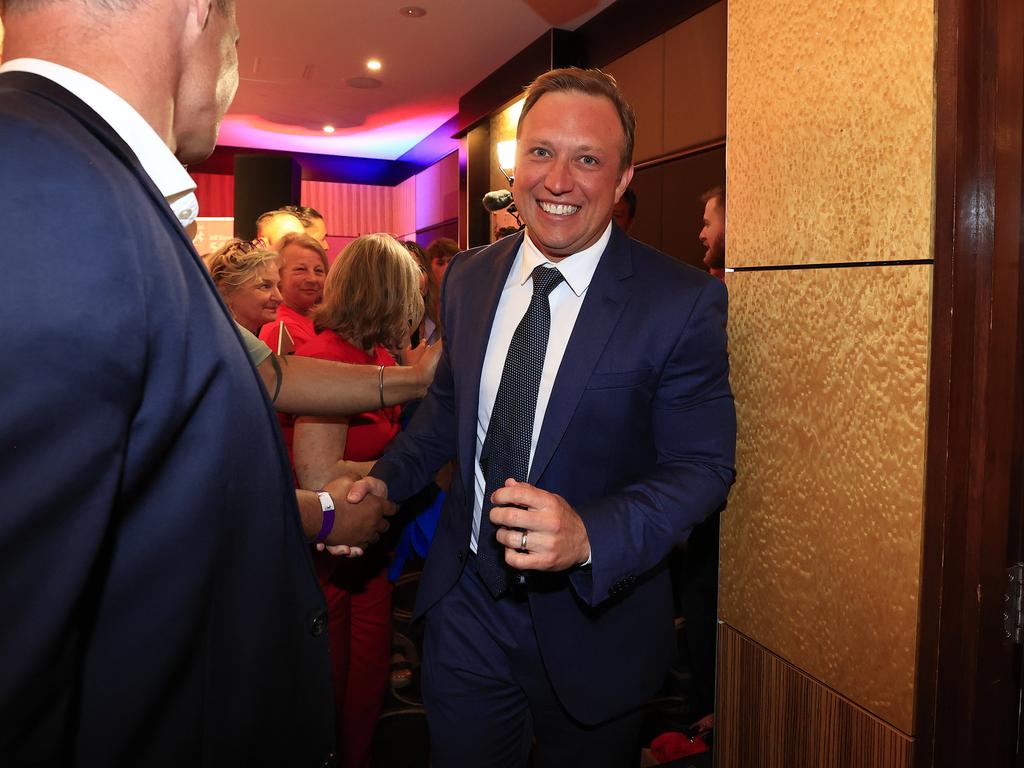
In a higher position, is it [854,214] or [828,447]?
[854,214]

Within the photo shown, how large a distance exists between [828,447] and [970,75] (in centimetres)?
59

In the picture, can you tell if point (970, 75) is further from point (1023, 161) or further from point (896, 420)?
point (896, 420)

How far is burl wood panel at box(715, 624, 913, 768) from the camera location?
46.4 inches

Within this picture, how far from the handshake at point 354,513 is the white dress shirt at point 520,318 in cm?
26

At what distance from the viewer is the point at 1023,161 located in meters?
1.05

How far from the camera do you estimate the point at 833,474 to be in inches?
48.3

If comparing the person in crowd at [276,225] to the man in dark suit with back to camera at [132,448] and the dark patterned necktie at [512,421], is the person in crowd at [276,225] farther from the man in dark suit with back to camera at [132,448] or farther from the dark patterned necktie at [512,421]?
the man in dark suit with back to camera at [132,448]

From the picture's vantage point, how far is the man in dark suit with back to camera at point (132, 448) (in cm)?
54

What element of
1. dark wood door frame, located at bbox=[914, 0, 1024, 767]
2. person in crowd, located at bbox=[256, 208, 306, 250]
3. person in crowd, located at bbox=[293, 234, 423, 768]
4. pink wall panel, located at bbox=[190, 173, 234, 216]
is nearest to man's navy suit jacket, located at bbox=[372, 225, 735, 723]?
dark wood door frame, located at bbox=[914, 0, 1024, 767]

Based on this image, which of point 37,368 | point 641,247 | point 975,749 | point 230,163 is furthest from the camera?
point 230,163

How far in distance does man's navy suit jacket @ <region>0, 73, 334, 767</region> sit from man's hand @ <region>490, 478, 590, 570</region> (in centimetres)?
32

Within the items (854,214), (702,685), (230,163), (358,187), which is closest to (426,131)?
(358,187)

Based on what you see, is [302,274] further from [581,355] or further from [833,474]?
[833,474]

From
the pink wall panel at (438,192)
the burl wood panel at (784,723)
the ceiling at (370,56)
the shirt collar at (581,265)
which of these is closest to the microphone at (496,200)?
the shirt collar at (581,265)
